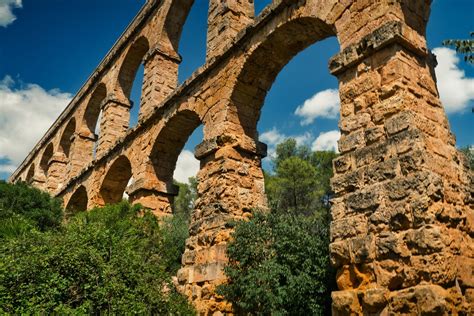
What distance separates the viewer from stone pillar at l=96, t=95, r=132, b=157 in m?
12.5

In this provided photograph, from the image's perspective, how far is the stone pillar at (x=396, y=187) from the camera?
11.1 ft

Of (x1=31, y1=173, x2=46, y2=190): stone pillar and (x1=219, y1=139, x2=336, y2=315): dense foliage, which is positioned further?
(x1=31, y1=173, x2=46, y2=190): stone pillar

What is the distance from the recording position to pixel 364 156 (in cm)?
414

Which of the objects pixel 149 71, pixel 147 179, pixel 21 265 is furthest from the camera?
pixel 149 71

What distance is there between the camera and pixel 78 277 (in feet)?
14.0

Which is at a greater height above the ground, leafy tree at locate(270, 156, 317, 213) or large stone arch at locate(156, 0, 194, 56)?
large stone arch at locate(156, 0, 194, 56)

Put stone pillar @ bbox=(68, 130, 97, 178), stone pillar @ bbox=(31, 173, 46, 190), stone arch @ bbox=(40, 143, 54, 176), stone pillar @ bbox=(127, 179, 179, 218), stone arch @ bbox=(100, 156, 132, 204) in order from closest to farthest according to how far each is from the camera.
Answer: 1. stone pillar @ bbox=(127, 179, 179, 218)
2. stone arch @ bbox=(100, 156, 132, 204)
3. stone pillar @ bbox=(68, 130, 97, 178)
4. stone pillar @ bbox=(31, 173, 46, 190)
5. stone arch @ bbox=(40, 143, 54, 176)

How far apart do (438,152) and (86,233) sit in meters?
3.85

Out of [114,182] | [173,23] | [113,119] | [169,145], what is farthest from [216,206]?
[113,119]

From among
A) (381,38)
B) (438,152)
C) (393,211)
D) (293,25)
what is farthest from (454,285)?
(293,25)

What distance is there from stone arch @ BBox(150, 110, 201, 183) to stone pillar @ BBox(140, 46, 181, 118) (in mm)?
1528

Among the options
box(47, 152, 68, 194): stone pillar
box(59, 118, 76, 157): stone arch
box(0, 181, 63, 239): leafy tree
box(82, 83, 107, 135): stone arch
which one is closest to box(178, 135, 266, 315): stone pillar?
box(0, 181, 63, 239): leafy tree

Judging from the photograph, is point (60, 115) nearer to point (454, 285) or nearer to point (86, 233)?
point (86, 233)

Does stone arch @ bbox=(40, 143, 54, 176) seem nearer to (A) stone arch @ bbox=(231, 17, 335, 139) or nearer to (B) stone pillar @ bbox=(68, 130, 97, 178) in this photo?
(B) stone pillar @ bbox=(68, 130, 97, 178)
